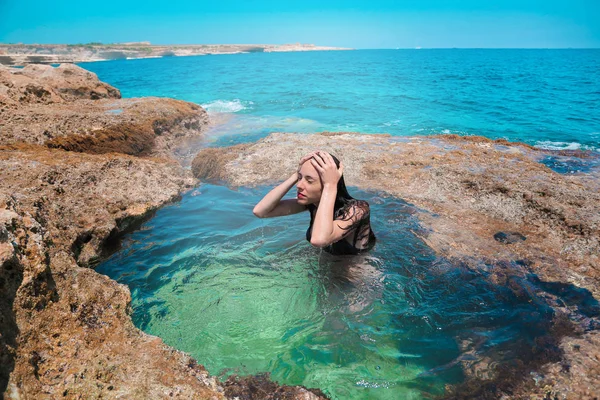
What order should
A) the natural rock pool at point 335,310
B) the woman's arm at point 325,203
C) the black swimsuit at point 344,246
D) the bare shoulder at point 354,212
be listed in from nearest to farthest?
the natural rock pool at point 335,310 → the woman's arm at point 325,203 → the bare shoulder at point 354,212 → the black swimsuit at point 344,246

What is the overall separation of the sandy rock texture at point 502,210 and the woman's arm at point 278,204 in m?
2.05

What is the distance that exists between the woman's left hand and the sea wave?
1792cm

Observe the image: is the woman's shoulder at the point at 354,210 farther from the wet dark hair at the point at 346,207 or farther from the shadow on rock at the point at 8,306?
the shadow on rock at the point at 8,306

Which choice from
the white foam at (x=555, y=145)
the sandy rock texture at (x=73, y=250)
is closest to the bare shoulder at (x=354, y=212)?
Answer: the sandy rock texture at (x=73, y=250)

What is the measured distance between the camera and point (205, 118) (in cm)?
1390

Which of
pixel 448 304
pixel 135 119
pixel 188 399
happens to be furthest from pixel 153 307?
pixel 135 119

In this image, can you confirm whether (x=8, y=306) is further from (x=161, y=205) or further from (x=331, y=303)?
(x=161, y=205)

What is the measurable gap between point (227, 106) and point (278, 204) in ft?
65.0

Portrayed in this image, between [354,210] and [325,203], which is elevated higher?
[325,203]

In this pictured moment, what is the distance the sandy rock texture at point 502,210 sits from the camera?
2.51m

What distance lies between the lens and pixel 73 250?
3857 millimetres

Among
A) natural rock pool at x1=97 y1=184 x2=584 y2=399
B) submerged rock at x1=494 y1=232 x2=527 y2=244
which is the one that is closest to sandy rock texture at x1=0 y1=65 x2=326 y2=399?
natural rock pool at x1=97 y1=184 x2=584 y2=399

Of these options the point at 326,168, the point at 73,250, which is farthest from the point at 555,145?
the point at 73,250

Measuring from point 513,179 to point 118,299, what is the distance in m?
6.33
